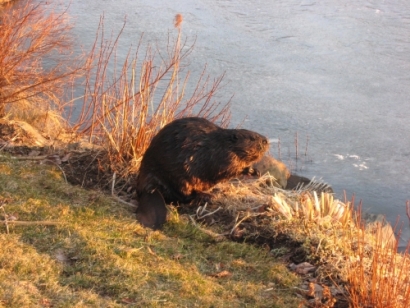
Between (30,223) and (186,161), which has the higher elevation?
(186,161)

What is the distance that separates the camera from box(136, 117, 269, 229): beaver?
4035mm

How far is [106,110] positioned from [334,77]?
442cm

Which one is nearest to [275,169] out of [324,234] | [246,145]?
[246,145]

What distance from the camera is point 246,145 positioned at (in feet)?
14.0

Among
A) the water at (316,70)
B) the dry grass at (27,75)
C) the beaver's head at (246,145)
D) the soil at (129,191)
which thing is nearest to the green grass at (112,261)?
the soil at (129,191)

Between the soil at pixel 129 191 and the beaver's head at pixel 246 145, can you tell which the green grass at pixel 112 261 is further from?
the beaver's head at pixel 246 145

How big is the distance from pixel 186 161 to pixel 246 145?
46 cm

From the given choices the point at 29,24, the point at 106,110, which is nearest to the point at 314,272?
the point at 106,110

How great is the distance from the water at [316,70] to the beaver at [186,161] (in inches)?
84.4

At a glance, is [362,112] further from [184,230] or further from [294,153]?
[184,230]

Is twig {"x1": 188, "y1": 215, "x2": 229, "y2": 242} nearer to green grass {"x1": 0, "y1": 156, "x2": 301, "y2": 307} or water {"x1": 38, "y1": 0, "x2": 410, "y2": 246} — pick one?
green grass {"x1": 0, "y1": 156, "x2": 301, "y2": 307}

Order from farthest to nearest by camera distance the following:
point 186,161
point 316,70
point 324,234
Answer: point 316,70
point 186,161
point 324,234

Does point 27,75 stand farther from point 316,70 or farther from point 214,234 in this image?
point 316,70

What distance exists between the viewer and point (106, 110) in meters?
4.89
